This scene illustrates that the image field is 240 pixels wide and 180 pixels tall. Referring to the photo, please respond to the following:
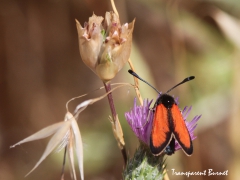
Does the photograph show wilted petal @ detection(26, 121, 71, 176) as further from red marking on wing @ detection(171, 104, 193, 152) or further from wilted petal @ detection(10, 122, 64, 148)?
red marking on wing @ detection(171, 104, 193, 152)

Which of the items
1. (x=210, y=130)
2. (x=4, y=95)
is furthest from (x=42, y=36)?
(x=210, y=130)

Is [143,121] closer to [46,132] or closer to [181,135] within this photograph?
[181,135]

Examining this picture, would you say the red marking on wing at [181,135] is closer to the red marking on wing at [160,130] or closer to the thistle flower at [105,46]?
the red marking on wing at [160,130]

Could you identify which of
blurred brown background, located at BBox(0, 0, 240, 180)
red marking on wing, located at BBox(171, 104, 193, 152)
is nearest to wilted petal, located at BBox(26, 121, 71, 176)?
red marking on wing, located at BBox(171, 104, 193, 152)

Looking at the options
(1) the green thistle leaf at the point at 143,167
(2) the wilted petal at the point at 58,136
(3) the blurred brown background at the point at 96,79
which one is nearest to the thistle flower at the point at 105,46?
(2) the wilted petal at the point at 58,136

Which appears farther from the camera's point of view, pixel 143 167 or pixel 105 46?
pixel 143 167

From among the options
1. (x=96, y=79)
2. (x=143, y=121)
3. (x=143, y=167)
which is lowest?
(x=143, y=167)

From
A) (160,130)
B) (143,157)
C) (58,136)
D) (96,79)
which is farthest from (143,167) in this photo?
(96,79)
